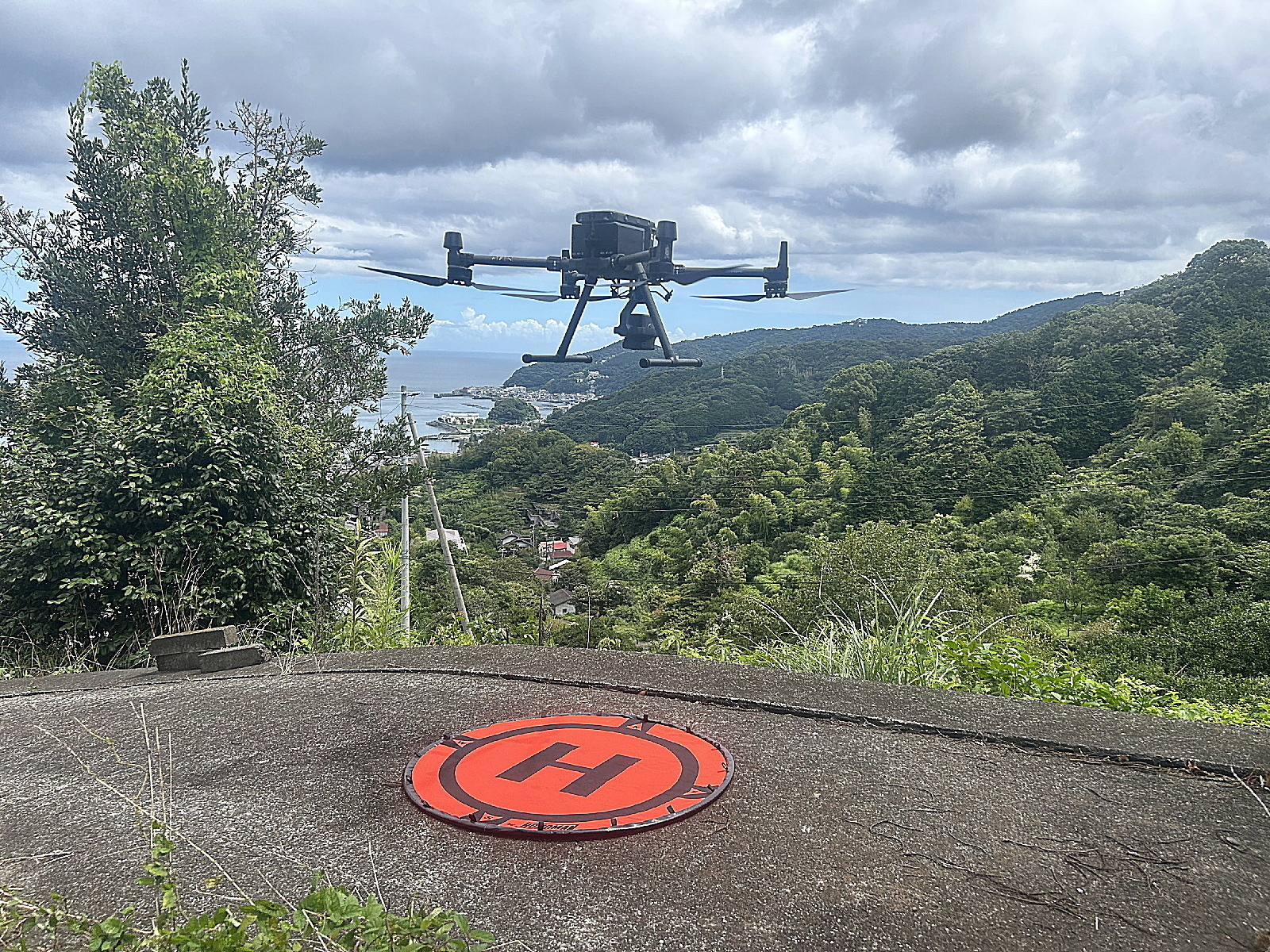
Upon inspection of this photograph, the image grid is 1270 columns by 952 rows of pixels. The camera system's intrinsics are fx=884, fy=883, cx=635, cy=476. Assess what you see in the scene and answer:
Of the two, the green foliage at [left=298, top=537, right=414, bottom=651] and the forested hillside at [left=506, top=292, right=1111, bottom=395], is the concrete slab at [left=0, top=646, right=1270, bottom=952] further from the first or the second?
the forested hillside at [left=506, top=292, right=1111, bottom=395]

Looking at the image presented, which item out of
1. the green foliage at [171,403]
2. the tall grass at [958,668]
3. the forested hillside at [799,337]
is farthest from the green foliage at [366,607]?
the forested hillside at [799,337]

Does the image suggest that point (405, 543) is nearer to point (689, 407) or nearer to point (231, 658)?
point (231, 658)

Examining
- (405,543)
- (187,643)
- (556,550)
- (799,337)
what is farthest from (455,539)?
(799,337)

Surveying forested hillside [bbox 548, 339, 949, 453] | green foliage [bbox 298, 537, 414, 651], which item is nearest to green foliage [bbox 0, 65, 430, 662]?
green foliage [bbox 298, 537, 414, 651]

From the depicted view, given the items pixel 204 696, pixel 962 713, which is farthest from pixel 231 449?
pixel 962 713

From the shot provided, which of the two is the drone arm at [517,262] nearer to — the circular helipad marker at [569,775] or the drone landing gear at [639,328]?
the drone landing gear at [639,328]
